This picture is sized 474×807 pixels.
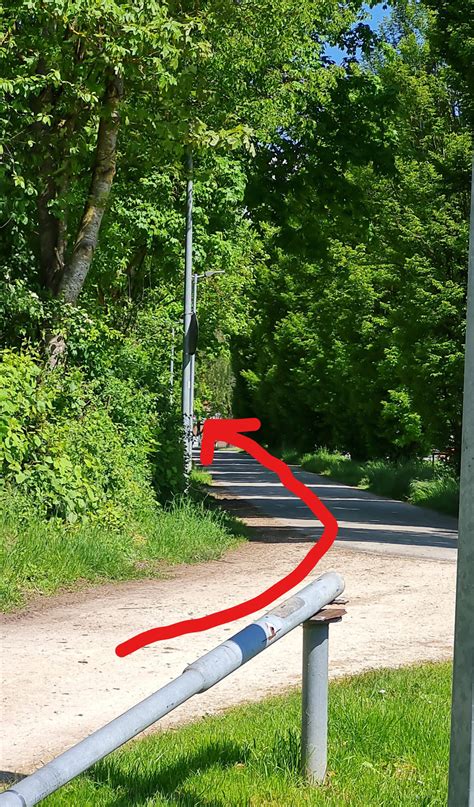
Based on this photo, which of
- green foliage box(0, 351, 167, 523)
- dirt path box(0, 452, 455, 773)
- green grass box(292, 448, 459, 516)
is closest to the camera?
dirt path box(0, 452, 455, 773)

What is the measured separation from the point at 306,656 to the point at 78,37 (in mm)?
11328

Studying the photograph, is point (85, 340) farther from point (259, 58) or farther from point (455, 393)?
point (455, 393)

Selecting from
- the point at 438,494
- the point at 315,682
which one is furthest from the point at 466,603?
the point at 438,494

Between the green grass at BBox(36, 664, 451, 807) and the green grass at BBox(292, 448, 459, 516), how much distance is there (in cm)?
1898

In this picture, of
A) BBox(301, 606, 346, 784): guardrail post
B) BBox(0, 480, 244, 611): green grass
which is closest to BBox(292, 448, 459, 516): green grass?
A: BBox(0, 480, 244, 611): green grass

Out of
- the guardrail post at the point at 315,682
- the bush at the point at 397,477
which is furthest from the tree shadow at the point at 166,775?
the bush at the point at 397,477

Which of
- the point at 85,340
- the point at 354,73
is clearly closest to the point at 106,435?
the point at 85,340

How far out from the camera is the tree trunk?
53.0 feet

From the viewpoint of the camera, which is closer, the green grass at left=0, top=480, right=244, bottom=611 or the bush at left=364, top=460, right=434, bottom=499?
the green grass at left=0, top=480, right=244, bottom=611

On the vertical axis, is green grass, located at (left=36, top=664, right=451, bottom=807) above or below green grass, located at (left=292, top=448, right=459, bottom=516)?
below

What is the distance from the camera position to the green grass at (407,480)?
2685 centimetres

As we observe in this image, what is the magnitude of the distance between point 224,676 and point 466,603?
1.28 meters

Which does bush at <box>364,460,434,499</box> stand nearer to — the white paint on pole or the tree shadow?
the tree shadow

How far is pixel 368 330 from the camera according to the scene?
3734 cm
